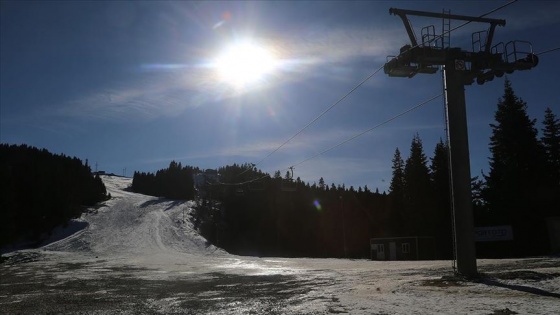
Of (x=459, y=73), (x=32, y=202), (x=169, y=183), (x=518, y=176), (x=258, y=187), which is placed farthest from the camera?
(x=169, y=183)

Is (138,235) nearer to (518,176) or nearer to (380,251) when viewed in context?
(380,251)

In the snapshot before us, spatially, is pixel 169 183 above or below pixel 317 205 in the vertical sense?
above

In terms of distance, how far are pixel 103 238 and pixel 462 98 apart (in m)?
68.3

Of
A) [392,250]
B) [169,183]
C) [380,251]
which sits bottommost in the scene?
[380,251]

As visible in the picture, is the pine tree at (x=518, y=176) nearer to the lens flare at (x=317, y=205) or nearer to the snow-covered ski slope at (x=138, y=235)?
the snow-covered ski slope at (x=138, y=235)

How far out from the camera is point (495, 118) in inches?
2279

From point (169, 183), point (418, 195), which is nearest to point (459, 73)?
point (418, 195)

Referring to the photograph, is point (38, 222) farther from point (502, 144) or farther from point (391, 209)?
point (502, 144)

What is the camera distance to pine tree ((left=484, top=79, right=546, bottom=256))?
52281mm

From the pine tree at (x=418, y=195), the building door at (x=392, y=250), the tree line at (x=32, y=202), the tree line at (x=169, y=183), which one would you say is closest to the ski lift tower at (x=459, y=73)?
the building door at (x=392, y=250)

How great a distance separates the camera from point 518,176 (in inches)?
2073

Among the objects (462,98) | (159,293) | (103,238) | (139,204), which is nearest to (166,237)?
(103,238)

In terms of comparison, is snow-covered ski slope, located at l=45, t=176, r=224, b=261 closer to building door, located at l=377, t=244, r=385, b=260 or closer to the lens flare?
building door, located at l=377, t=244, r=385, b=260

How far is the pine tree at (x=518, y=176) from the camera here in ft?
172
